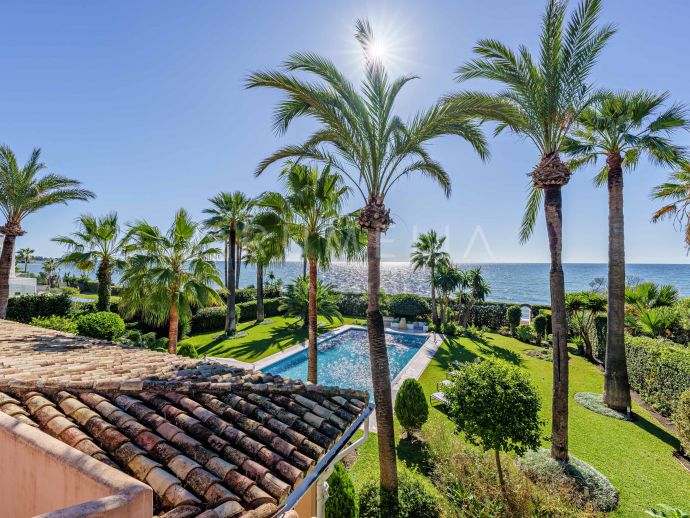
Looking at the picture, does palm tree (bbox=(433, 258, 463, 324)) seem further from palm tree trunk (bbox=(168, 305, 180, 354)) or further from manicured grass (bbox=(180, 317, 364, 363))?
palm tree trunk (bbox=(168, 305, 180, 354))

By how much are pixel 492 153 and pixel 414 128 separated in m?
2.50

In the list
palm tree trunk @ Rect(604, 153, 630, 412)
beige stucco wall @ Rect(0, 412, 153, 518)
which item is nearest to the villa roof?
beige stucco wall @ Rect(0, 412, 153, 518)

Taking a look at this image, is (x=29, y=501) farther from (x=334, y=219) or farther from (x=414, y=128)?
(x=334, y=219)

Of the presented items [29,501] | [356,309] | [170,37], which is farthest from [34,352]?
[356,309]

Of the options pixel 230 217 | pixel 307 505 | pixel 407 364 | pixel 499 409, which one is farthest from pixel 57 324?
pixel 499 409

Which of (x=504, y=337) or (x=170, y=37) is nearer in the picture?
(x=170, y=37)

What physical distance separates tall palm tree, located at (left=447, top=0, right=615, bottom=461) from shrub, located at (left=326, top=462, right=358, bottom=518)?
5644mm

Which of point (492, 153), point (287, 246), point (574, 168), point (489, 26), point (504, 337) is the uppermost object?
point (489, 26)

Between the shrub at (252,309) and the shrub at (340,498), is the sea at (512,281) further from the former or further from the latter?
the shrub at (340,498)

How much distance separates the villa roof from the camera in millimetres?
2867

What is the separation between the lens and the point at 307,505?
221 inches

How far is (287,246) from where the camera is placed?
1101 centimetres

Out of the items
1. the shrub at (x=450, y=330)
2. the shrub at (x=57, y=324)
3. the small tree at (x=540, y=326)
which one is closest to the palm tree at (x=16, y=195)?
the shrub at (x=57, y=324)

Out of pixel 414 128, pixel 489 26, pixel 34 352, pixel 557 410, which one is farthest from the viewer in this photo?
pixel 489 26
